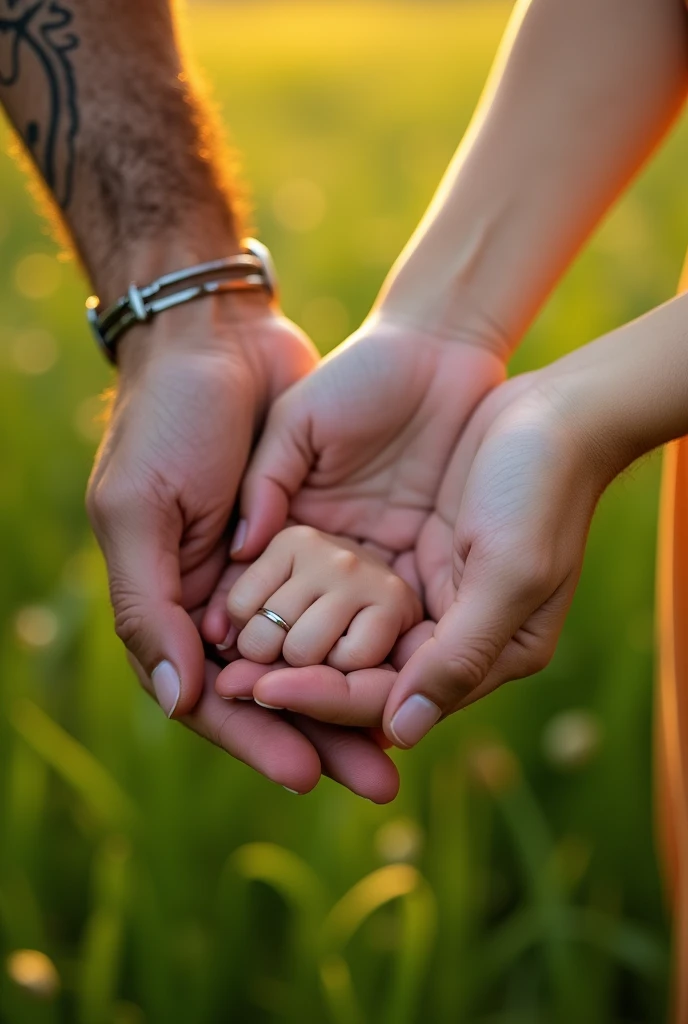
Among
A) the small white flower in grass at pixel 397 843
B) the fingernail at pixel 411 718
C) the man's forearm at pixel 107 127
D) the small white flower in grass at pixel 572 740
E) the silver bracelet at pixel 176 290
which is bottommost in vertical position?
the small white flower in grass at pixel 572 740

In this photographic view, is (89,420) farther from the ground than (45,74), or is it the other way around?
(45,74)

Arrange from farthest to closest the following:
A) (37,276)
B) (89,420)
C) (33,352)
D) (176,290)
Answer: (37,276) → (33,352) → (89,420) → (176,290)

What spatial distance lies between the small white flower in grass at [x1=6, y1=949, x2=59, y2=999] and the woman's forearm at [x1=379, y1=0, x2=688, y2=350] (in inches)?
28.4

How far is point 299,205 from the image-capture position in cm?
302

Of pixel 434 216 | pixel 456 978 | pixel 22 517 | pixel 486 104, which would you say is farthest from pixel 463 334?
pixel 22 517

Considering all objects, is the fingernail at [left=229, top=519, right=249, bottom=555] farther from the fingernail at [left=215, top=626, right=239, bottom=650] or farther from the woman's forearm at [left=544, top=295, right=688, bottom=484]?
the woman's forearm at [left=544, top=295, right=688, bottom=484]

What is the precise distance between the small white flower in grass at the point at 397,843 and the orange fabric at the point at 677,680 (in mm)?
261

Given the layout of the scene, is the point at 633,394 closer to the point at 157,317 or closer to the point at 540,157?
the point at 540,157

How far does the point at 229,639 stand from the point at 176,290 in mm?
392

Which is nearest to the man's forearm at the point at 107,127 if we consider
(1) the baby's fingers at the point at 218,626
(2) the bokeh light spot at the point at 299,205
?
(1) the baby's fingers at the point at 218,626

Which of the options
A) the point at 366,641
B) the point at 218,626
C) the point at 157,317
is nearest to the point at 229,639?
the point at 218,626

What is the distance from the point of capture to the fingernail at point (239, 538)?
1.03 meters

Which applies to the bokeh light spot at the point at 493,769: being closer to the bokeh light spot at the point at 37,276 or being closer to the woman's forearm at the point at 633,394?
the woman's forearm at the point at 633,394

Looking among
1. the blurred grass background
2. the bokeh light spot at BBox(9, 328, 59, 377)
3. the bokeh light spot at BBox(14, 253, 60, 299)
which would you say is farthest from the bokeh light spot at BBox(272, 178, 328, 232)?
the blurred grass background
